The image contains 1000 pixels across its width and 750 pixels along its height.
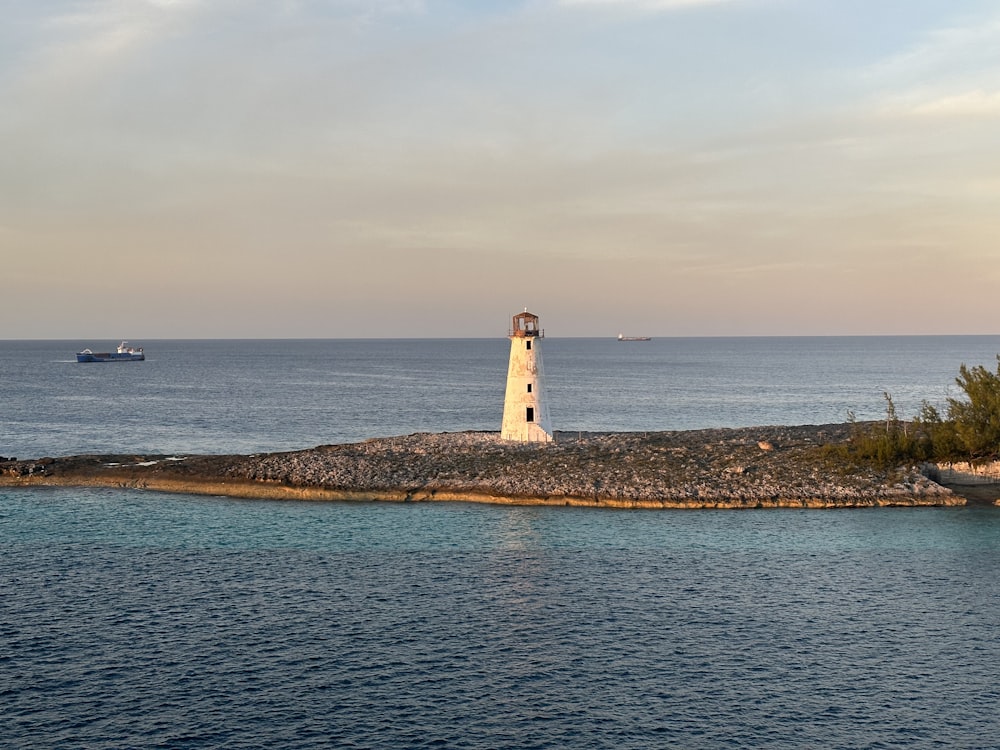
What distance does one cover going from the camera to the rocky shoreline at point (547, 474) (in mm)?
61844

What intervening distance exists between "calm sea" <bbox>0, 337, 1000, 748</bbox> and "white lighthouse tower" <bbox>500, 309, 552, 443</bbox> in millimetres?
16537

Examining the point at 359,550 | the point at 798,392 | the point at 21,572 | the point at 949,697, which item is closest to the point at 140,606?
the point at 21,572

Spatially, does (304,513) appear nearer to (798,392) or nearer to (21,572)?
(21,572)

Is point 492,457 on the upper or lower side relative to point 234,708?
upper

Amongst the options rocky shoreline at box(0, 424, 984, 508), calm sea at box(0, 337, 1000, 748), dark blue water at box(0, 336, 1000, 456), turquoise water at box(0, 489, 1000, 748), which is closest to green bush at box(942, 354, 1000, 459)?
rocky shoreline at box(0, 424, 984, 508)

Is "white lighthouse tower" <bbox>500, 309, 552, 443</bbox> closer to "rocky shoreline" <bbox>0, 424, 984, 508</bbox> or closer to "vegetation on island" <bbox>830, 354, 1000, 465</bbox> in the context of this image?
"rocky shoreline" <bbox>0, 424, 984, 508</bbox>

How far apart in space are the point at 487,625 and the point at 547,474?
28.7 metres

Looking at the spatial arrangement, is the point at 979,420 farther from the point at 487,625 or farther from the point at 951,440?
the point at 487,625

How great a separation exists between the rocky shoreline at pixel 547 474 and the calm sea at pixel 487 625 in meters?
2.34

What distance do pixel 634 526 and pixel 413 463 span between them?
20.9m

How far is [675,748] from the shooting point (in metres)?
27.7

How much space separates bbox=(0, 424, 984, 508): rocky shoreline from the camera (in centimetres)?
6184

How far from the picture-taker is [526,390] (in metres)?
77.5

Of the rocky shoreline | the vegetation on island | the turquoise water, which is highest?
the vegetation on island
